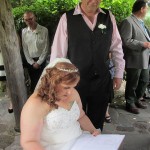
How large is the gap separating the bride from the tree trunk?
1636mm

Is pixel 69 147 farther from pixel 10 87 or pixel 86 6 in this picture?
pixel 10 87

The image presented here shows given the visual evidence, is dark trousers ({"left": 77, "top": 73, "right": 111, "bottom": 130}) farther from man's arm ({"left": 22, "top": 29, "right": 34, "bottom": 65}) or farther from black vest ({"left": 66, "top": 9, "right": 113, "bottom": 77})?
man's arm ({"left": 22, "top": 29, "right": 34, "bottom": 65})

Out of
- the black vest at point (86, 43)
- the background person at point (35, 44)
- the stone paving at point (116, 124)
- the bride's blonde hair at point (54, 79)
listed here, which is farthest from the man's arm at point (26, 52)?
the bride's blonde hair at point (54, 79)

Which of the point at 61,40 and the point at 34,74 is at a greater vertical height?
the point at 61,40

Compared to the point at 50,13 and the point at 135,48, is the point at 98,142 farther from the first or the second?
the point at 50,13

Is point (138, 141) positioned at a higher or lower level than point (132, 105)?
higher

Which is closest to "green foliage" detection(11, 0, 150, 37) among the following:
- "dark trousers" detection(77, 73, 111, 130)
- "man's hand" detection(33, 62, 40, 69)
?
"man's hand" detection(33, 62, 40, 69)

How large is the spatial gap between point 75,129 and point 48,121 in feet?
0.95

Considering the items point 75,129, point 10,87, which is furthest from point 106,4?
point 75,129

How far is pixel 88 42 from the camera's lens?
3.18 meters

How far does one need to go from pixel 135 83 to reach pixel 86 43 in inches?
82.8

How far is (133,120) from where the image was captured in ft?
16.3

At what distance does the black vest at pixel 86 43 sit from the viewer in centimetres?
318

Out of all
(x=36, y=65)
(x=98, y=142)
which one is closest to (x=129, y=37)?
(x=36, y=65)
